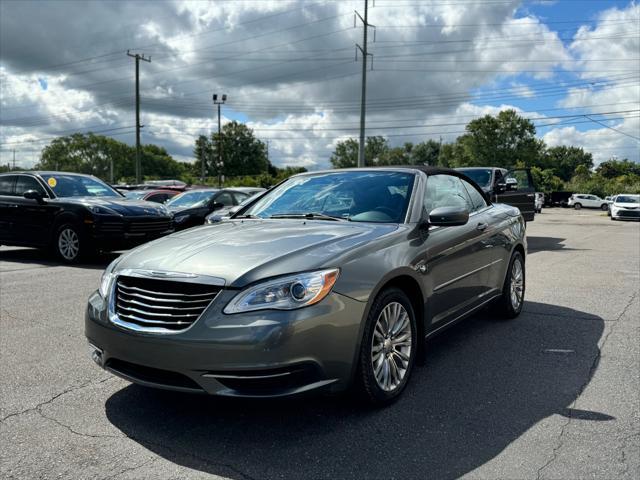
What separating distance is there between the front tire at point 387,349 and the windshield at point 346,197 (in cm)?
73

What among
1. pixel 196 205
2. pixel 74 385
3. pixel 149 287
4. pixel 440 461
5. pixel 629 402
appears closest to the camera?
pixel 440 461

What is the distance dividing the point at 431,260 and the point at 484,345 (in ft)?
4.39

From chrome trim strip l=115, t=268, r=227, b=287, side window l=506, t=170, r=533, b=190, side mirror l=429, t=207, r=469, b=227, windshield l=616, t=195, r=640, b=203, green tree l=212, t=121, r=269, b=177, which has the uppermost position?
green tree l=212, t=121, r=269, b=177

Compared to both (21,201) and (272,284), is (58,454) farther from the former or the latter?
(21,201)

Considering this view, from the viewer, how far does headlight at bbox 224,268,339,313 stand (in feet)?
9.27

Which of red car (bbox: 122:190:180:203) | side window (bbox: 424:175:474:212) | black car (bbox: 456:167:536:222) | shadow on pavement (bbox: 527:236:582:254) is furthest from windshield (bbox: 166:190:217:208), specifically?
side window (bbox: 424:175:474:212)

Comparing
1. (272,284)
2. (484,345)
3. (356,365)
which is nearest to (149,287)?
(272,284)

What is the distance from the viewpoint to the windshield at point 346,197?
4070 millimetres

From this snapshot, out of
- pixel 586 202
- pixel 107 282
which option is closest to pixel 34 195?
pixel 107 282

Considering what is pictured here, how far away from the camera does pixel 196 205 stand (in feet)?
46.8

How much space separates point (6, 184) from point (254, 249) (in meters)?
9.45

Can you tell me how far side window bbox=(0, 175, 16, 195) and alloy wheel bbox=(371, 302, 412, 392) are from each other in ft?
31.6

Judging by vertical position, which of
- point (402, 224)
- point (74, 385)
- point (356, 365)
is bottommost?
point (74, 385)

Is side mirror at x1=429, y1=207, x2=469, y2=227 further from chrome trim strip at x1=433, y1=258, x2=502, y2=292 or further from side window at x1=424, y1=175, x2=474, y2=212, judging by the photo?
chrome trim strip at x1=433, y1=258, x2=502, y2=292
